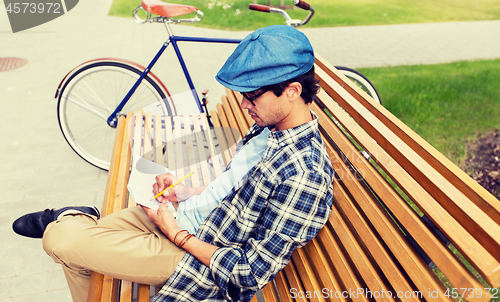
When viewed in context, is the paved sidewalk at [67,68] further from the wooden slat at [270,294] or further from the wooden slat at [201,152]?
the wooden slat at [270,294]

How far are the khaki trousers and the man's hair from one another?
924mm

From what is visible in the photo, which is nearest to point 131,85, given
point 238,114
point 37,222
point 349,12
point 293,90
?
point 238,114

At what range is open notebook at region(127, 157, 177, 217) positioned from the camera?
1982mm

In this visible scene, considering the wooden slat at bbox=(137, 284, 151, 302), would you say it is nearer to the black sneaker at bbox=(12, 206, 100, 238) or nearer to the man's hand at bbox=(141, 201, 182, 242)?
the man's hand at bbox=(141, 201, 182, 242)

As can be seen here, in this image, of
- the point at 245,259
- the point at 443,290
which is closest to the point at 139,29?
the point at 245,259

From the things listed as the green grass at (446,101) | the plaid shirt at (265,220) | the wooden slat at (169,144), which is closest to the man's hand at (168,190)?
the plaid shirt at (265,220)

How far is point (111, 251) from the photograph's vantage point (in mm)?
1694

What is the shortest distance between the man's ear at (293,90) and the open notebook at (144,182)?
3.15 feet

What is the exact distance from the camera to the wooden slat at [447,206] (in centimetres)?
99

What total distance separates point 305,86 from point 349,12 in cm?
1008

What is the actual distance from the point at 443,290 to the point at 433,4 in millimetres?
13255

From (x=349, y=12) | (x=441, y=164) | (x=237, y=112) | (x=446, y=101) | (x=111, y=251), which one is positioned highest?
(x=441, y=164)

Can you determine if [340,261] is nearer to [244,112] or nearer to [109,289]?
[109,289]

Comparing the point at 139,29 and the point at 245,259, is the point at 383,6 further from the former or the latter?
the point at 245,259
